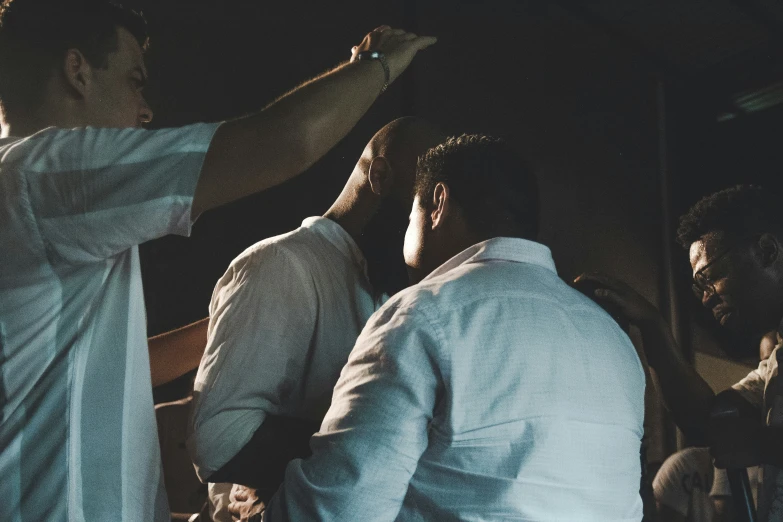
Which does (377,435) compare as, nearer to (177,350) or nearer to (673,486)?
(177,350)

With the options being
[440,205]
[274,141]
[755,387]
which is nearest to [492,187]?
[440,205]

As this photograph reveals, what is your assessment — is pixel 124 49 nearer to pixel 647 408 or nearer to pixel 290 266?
pixel 290 266

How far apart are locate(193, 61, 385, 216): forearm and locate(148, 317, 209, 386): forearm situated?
2.87 feet

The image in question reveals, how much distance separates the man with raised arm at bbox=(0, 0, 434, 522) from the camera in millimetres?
991

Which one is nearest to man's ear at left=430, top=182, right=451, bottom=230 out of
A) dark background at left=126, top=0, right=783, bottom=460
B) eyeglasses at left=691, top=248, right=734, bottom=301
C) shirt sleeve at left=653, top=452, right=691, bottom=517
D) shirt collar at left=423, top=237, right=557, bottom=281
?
shirt collar at left=423, top=237, right=557, bottom=281

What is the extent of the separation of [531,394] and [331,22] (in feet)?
9.77

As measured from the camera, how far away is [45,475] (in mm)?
1042

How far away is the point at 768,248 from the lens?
2.37m

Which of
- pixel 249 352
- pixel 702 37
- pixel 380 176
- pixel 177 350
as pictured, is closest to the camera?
pixel 249 352

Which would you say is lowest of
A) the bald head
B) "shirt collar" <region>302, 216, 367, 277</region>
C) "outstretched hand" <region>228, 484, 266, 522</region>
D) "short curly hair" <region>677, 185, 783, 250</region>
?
"outstretched hand" <region>228, 484, 266, 522</region>

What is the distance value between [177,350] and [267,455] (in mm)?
467

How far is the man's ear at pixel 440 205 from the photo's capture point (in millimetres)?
1556

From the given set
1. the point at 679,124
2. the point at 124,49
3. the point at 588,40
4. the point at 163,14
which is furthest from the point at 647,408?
the point at 124,49

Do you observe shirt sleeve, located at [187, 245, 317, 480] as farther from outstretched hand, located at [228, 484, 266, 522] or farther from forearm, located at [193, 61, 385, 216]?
forearm, located at [193, 61, 385, 216]
